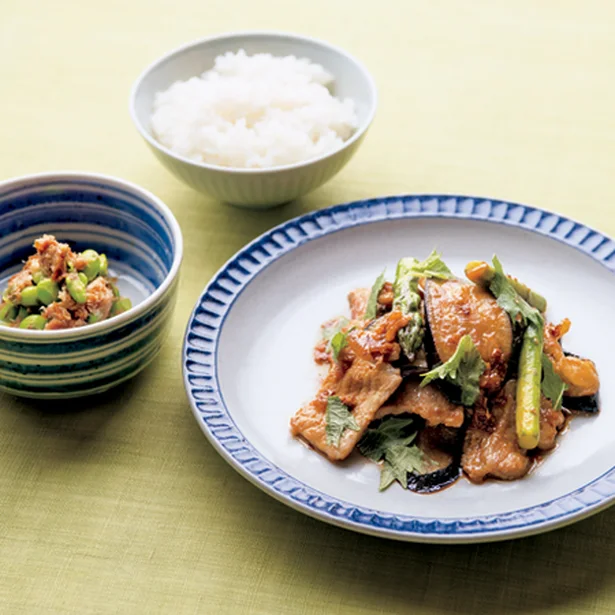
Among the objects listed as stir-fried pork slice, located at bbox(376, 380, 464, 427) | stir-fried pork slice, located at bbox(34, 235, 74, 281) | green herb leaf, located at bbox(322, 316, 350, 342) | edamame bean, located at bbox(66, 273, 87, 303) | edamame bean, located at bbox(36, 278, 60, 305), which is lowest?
edamame bean, located at bbox(36, 278, 60, 305)

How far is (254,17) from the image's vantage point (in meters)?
4.79

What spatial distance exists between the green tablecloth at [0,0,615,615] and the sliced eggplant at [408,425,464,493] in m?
0.17

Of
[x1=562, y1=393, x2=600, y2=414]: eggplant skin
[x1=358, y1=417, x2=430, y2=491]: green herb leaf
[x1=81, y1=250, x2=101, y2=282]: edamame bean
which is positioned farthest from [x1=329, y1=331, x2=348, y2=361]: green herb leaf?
[x1=81, y1=250, x2=101, y2=282]: edamame bean

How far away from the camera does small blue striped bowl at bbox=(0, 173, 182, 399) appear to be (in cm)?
255

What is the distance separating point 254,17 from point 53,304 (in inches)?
103

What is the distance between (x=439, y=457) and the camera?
8.18 ft

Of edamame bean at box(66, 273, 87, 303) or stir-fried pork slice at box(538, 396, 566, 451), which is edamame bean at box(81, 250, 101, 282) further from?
stir-fried pork slice at box(538, 396, 566, 451)

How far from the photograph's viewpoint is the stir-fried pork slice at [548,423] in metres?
2.50

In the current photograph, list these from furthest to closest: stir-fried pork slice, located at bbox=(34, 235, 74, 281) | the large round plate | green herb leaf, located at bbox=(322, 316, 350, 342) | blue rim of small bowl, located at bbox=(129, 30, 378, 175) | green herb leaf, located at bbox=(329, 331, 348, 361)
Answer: blue rim of small bowl, located at bbox=(129, 30, 378, 175)
green herb leaf, located at bbox=(322, 316, 350, 342)
stir-fried pork slice, located at bbox=(34, 235, 74, 281)
green herb leaf, located at bbox=(329, 331, 348, 361)
the large round plate

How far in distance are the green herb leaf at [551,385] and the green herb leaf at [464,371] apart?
0.19 m

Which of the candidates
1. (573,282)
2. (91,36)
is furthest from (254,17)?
(573,282)

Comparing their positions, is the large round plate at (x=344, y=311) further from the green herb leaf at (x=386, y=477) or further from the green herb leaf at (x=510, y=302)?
the green herb leaf at (x=510, y=302)

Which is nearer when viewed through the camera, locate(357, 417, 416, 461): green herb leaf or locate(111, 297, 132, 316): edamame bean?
locate(357, 417, 416, 461): green herb leaf

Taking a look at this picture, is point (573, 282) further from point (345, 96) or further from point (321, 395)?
point (345, 96)
